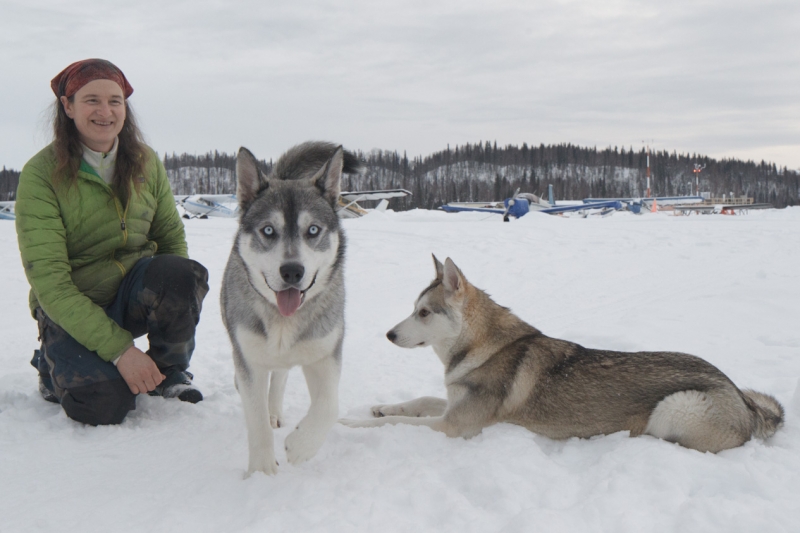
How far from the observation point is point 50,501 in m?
2.59

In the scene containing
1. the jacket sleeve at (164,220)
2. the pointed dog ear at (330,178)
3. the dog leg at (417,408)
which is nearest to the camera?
the pointed dog ear at (330,178)

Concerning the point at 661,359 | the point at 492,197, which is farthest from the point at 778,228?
the point at 492,197

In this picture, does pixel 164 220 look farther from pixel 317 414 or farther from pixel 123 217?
pixel 317 414

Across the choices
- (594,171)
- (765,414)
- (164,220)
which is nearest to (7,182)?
(164,220)

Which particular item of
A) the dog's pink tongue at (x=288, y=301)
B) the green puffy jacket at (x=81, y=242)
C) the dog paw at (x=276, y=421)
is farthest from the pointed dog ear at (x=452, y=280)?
the green puffy jacket at (x=81, y=242)

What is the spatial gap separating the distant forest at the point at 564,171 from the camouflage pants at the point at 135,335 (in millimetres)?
94366

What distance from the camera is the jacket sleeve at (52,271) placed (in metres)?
3.41

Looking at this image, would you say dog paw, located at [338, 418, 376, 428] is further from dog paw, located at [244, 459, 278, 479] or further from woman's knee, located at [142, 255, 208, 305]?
woman's knee, located at [142, 255, 208, 305]

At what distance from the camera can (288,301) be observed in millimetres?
2887

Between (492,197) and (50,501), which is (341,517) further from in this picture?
(492,197)

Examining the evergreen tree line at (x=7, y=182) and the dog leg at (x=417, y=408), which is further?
the evergreen tree line at (x=7, y=182)

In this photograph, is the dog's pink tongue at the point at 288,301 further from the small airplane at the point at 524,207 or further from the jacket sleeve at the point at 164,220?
the small airplane at the point at 524,207

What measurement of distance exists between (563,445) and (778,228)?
56.9 feet

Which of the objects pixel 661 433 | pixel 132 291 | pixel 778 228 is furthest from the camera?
pixel 778 228
